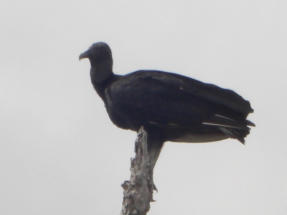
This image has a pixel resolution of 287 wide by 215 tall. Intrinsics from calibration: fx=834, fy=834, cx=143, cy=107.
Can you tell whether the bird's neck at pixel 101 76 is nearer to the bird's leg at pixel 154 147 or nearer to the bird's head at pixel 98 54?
the bird's head at pixel 98 54

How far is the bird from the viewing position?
9.12m

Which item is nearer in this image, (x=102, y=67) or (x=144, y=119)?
(x=144, y=119)

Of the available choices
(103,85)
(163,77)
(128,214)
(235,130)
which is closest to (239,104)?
(235,130)

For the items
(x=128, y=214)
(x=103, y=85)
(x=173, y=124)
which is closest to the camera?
(x=128, y=214)

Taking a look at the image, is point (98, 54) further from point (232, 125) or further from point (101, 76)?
point (232, 125)

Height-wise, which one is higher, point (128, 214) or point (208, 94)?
point (208, 94)

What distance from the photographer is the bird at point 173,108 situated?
9.12 meters

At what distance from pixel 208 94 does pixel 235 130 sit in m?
0.69

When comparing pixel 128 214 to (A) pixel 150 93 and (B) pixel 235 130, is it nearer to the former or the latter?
(B) pixel 235 130

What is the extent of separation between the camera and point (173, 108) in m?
9.55

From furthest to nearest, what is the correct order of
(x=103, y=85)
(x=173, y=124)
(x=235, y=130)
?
1. (x=103, y=85)
2. (x=173, y=124)
3. (x=235, y=130)

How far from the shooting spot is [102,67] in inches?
412

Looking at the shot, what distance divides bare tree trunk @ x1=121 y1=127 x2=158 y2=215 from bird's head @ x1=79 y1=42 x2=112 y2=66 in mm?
3416

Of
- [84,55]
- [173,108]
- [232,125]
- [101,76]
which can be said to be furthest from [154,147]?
[84,55]
